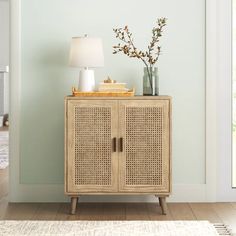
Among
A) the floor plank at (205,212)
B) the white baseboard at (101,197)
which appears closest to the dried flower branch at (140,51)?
the white baseboard at (101,197)

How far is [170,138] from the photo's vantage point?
4422mm

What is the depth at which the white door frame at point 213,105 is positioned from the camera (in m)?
4.80

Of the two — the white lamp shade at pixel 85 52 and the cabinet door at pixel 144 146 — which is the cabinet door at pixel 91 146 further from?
the white lamp shade at pixel 85 52

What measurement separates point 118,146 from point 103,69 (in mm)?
694

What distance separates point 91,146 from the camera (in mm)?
4426

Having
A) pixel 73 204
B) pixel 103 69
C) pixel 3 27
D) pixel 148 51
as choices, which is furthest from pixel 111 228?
pixel 3 27

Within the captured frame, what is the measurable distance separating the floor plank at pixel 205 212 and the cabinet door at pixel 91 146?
1.94 feet

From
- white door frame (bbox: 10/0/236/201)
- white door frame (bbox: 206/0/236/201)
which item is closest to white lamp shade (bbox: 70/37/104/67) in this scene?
white door frame (bbox: 10/0/236/201)

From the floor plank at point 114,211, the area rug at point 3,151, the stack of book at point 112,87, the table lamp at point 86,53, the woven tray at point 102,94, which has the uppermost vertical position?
the table lamp at point 86,53

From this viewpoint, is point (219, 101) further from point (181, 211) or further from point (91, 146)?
point (91, 146)

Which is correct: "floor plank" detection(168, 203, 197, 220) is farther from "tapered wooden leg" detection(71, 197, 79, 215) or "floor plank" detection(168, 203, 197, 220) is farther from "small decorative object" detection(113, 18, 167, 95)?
"small decorative object" detection(113, 18, 167, 95)

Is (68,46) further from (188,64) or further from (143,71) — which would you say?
(188,64)

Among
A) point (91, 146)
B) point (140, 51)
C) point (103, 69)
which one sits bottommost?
point (91, 146)

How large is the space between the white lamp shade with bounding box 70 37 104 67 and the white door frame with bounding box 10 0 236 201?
0.54m
